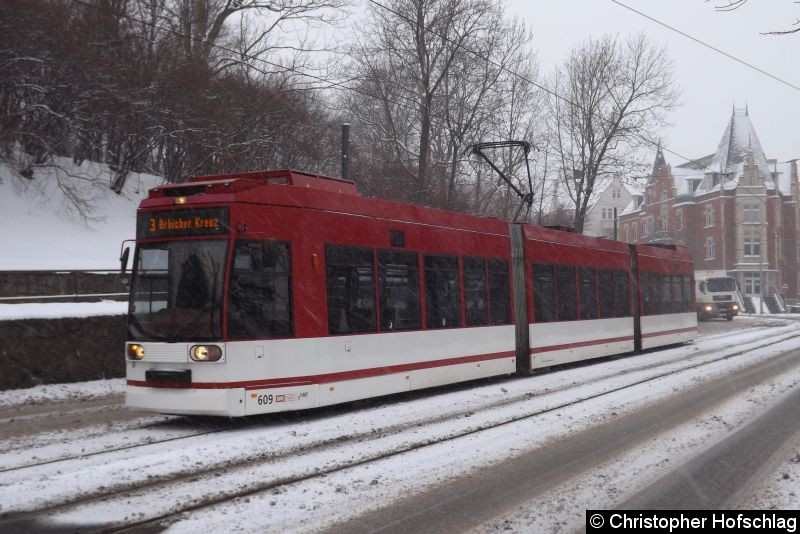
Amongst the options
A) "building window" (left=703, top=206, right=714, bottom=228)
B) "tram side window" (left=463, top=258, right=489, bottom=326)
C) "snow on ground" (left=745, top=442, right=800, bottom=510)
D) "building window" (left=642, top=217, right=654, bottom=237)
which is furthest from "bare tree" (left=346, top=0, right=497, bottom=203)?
"building window" (left=642, top=217, right=654, bottom=237)

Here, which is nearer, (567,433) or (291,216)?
(567,433)

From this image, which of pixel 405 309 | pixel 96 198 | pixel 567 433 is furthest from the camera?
pixel 96 198

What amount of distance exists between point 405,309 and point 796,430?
5.62 meters

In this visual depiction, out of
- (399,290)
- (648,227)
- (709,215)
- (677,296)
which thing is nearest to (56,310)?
(399,290)

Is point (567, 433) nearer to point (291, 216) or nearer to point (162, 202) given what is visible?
point (291, 216)

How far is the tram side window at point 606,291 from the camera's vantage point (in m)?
19.2

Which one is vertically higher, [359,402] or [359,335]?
[359,335]

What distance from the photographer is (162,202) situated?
9758 mm

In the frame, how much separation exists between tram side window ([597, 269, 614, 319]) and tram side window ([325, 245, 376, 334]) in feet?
32.1

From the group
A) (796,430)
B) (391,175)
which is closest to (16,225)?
(391,175)

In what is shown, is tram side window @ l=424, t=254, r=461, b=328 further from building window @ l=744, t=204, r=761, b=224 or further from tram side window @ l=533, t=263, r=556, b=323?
building window @ l=744, t=204, r=761, b=224

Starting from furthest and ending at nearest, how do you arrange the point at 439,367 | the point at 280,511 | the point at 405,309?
the point at 439,367, the point at 405,309, the point at 280,511

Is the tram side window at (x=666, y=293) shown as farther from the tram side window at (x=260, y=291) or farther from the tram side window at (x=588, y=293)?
the tram side window at (x=260, y=291)

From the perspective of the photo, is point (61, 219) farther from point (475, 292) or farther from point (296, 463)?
point (296, 463)
